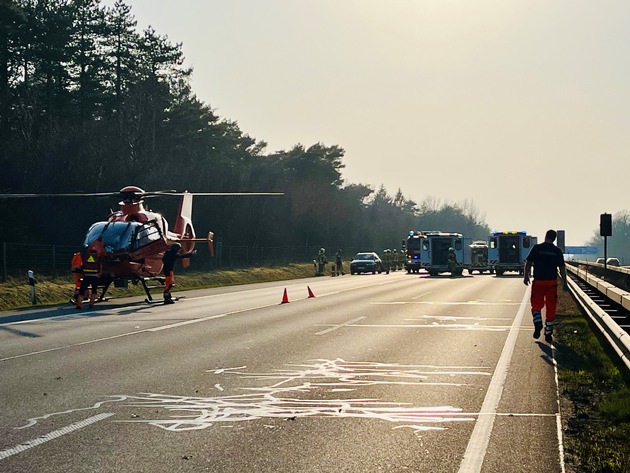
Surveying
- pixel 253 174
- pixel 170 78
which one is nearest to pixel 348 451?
pixel 170 78

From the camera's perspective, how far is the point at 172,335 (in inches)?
680

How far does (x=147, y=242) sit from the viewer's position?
29266 millimetres

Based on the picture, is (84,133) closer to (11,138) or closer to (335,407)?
(11,138)

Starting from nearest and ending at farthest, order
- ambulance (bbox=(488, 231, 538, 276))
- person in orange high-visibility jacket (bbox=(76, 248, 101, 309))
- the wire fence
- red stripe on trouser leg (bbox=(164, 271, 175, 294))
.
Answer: person in orange high-visibility jacket (bbox=(76, 248, 101, 309)) < red stripe on trouser leg (bbox=(164, 271, 175, 294)) < the wire fence < ambulance (bbox=(488, 231, 538, 276))

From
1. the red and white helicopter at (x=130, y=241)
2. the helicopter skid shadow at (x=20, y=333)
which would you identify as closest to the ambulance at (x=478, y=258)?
the red and white helicopter at (x=130, y=241)

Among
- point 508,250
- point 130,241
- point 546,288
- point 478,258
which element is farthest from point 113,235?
point 478,258

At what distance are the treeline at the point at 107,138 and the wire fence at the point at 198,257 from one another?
2287mm

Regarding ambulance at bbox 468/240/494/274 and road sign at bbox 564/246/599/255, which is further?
road sign at bbox 564/246/599/255

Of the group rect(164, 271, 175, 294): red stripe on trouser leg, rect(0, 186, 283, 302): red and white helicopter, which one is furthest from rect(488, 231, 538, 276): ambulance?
rect(164, 271, 175, 294): red stripe on trouser leg

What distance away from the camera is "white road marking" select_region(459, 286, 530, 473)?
688cm

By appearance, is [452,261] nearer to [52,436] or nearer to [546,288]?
[546,288]

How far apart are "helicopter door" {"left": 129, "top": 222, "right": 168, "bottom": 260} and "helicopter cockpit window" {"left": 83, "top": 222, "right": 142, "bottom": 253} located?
291mm

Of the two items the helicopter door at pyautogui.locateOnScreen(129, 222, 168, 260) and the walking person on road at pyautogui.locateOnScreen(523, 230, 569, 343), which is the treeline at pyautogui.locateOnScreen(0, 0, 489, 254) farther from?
the walking person on road at pyautogui.locateOnScreen(523, 230, 569, 343)

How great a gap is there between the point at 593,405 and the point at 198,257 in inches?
1979
